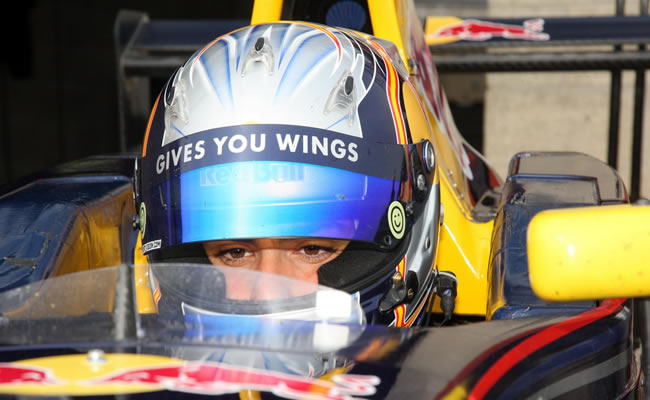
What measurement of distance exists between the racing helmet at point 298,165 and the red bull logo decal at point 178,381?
41 centimetres

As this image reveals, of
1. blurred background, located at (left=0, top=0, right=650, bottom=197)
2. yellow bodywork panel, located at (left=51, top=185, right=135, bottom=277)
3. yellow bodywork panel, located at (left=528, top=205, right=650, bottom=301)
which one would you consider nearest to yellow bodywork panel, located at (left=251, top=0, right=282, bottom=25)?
yellow bodywork panel, located at (left=51, top=185, right=135, bottom=277)

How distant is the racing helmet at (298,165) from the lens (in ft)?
4.35

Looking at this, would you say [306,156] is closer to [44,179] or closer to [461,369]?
[461,369]

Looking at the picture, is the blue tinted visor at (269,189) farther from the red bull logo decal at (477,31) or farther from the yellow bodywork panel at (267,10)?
the red bull logo decal at (477,31)

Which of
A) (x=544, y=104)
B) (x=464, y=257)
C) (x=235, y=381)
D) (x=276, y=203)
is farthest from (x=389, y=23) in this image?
(x=544, y=104)

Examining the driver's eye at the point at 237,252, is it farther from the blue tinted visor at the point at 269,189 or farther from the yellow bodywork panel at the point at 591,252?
the yellow bodywork panel at the point at 591,252

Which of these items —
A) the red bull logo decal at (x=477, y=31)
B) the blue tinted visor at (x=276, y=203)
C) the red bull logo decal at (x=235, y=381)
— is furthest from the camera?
the red bull logo decal at (x=477, y=31)

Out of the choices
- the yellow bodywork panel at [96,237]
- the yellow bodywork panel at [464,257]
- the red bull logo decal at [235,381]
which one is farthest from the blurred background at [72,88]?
the red bull logo decal at [235,381]

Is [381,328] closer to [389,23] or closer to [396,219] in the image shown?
[396,219]

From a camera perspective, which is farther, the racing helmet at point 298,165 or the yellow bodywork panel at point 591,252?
the racing helmet at point 298,165

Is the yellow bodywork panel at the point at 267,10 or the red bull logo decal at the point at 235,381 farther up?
the yellow bodywork panel at the point at 267,10

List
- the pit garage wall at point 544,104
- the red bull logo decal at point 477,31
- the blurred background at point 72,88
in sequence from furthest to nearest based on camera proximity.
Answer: the blurred background at point 72,88 < the pit garage wall at point 544,104 < the red bull logo decal at point 477,31

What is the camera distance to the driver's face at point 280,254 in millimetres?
1365

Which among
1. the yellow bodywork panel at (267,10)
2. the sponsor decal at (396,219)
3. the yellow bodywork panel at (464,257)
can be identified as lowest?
the yellow bodywork panel at (464,257)
